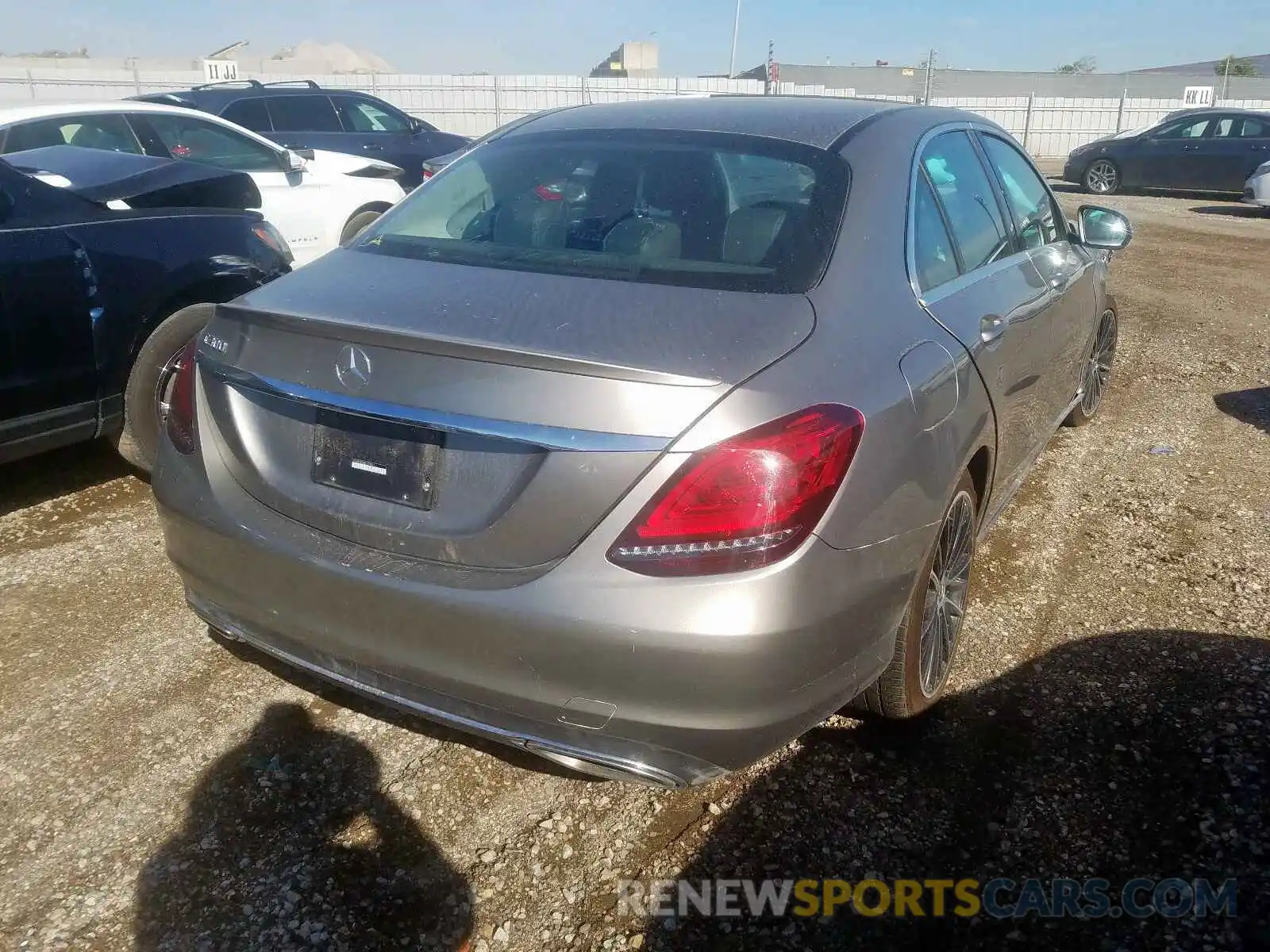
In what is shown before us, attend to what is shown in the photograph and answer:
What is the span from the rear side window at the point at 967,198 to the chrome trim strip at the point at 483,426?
1.54m

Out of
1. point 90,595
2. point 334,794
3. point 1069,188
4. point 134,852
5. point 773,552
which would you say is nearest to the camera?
point 773,552

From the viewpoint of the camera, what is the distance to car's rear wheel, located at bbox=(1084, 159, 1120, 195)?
18.2m

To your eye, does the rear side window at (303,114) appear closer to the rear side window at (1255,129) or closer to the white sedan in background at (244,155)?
the white sedan in background at (244,155)

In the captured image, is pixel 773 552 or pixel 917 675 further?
pixel 917 675

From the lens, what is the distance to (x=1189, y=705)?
2977 millimetres

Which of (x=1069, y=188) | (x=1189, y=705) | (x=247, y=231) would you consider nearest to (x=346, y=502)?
(x=1189, y=705)

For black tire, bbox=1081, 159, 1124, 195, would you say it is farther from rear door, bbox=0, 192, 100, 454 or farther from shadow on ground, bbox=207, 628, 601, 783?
shadow on ground, bbox=207, 628, 601, 783

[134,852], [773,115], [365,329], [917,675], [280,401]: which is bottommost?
[134,852]

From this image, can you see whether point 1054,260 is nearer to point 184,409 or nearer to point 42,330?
point 184,409

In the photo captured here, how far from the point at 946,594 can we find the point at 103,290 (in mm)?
3331

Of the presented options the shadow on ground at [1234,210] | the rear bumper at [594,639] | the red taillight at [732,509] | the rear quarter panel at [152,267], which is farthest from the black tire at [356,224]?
the shadow on ground at [1234,210]

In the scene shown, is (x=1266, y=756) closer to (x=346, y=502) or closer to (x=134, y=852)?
(x=346, y=502)

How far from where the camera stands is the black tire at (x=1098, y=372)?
Answer: 5.22 metres

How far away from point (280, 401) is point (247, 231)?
2.73m
